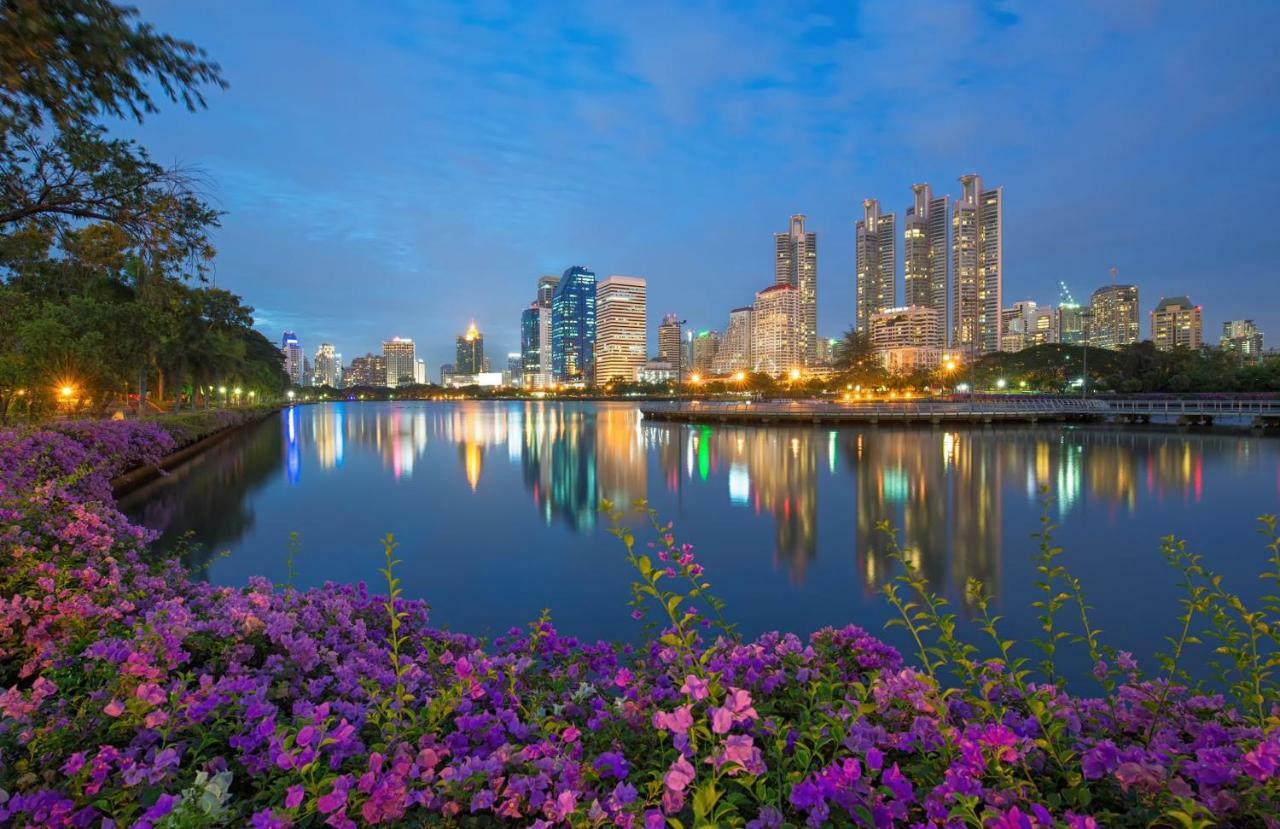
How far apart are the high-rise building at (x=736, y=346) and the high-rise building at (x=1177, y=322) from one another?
94.2 m

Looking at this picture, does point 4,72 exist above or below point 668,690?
above

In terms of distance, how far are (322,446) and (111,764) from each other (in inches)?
1332

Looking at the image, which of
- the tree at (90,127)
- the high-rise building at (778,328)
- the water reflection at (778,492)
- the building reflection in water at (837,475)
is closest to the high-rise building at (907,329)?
the high-rise building at (778,328)

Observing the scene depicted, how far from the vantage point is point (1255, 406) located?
44.1 m

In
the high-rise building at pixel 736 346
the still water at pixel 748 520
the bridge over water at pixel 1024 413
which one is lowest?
the still water at pixel 748 520

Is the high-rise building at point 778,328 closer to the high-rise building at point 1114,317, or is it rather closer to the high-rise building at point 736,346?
the high-rise building at point 736,346

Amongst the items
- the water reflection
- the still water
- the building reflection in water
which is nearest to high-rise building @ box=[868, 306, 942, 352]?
the building reflection in water

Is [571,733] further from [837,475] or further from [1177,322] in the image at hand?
[1177,322]

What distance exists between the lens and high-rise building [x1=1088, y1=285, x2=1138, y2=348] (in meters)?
163

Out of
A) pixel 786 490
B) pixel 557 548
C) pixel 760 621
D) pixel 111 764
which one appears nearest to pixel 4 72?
pixel 111 764

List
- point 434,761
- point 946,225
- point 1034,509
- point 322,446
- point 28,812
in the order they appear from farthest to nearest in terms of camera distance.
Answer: point 946,225
point 322,446
point 1034,509
point 434,761
point 28,812

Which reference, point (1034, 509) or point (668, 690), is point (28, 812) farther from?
point (1034, 509)

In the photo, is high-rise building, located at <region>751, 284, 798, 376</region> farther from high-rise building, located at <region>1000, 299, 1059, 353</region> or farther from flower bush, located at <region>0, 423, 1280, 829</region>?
flower bush, located at <region>0, 423, 1280, 829</region>

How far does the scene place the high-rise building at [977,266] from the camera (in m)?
173
